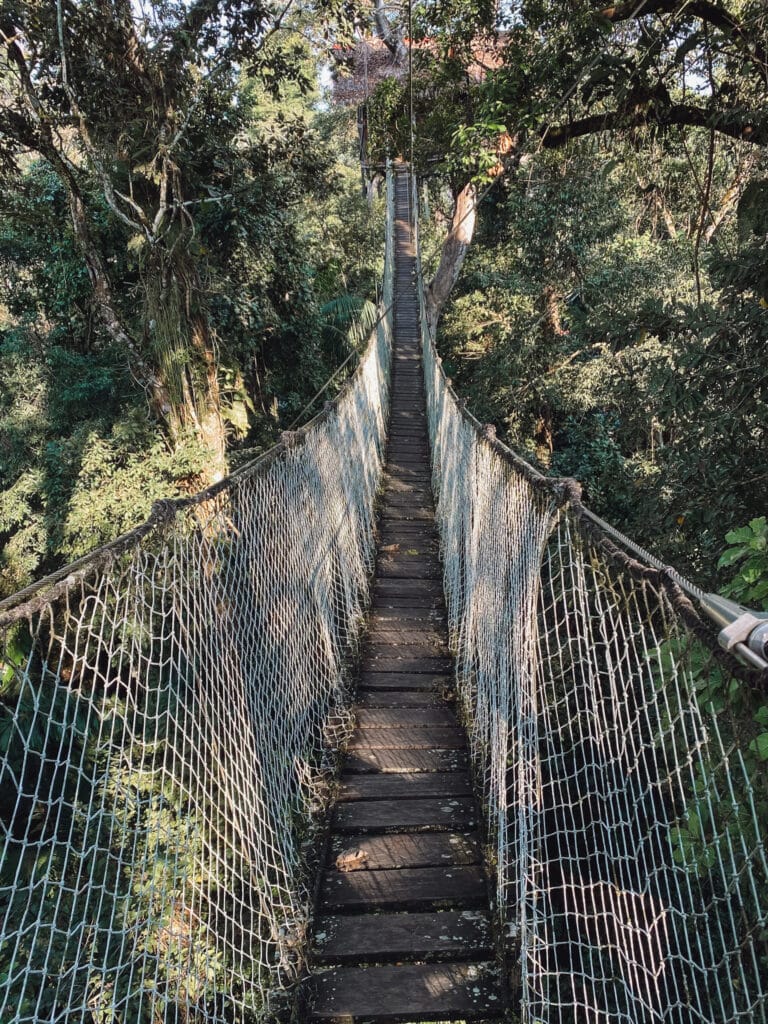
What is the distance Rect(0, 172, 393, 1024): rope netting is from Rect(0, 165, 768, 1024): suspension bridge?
1 cm

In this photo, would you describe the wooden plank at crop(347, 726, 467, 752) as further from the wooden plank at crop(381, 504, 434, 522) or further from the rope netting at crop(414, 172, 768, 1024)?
the wooden plank at crop(381, 504, 434, 522)

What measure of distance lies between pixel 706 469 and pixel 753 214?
1.25m

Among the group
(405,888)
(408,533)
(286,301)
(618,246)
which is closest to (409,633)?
(408,533)

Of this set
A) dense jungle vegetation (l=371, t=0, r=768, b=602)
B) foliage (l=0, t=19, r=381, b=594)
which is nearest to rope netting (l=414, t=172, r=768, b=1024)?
dense jungle vegetation (l=371, t=0, r=768, b=602)

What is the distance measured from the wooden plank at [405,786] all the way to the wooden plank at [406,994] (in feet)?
1.90

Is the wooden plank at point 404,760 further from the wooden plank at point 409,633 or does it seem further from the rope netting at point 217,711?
the wooden plank at point 409,633

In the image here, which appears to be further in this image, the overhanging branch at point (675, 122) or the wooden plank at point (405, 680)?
the overhanging branch at point (675, 122)

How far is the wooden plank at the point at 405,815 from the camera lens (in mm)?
2160

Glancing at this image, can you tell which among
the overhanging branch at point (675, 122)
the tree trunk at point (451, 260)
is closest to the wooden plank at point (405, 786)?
the overhanging branch at point (675, 122)

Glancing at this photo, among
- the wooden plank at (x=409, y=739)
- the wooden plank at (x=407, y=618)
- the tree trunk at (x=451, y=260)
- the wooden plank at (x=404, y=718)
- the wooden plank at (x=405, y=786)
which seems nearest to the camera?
the wooden plank at (x=405, y=786)

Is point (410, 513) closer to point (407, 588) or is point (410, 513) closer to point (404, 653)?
point (407, 588)

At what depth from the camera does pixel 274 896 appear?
195 centimetres

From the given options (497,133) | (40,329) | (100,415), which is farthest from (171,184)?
(40,329)

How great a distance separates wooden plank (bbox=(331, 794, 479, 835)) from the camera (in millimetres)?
2160
